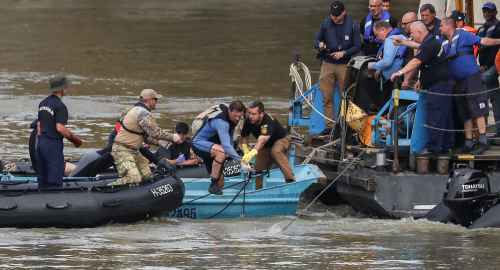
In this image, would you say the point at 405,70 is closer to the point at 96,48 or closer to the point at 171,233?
the point at 171,233

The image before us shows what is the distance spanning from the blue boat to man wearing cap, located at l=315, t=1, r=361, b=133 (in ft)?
5.50

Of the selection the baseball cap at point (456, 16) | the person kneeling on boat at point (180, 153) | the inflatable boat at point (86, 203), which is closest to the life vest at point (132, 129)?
the inflatable boat at point (86, 203)

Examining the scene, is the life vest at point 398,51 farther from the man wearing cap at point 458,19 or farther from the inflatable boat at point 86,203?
the inflatable boat at point 86,203

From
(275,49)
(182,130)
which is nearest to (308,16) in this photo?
(275,49)

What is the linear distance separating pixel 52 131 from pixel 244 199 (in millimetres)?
2260

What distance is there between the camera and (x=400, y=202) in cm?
1538

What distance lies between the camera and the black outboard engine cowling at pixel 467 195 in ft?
47.8

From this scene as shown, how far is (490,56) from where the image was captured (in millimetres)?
16828

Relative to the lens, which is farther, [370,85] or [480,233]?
[370,85]

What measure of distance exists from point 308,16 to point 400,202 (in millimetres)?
27474

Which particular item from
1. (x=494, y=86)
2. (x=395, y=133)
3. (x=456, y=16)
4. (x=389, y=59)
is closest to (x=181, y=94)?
(x=494, y=86)

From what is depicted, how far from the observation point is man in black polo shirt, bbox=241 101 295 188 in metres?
15.6

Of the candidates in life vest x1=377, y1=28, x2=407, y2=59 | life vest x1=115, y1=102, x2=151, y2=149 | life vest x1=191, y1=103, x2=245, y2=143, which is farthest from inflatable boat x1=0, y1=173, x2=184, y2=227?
life vest x1=377, y1=28, x2=407, y2=59

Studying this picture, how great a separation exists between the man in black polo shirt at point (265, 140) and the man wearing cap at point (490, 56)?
8.04 feet
